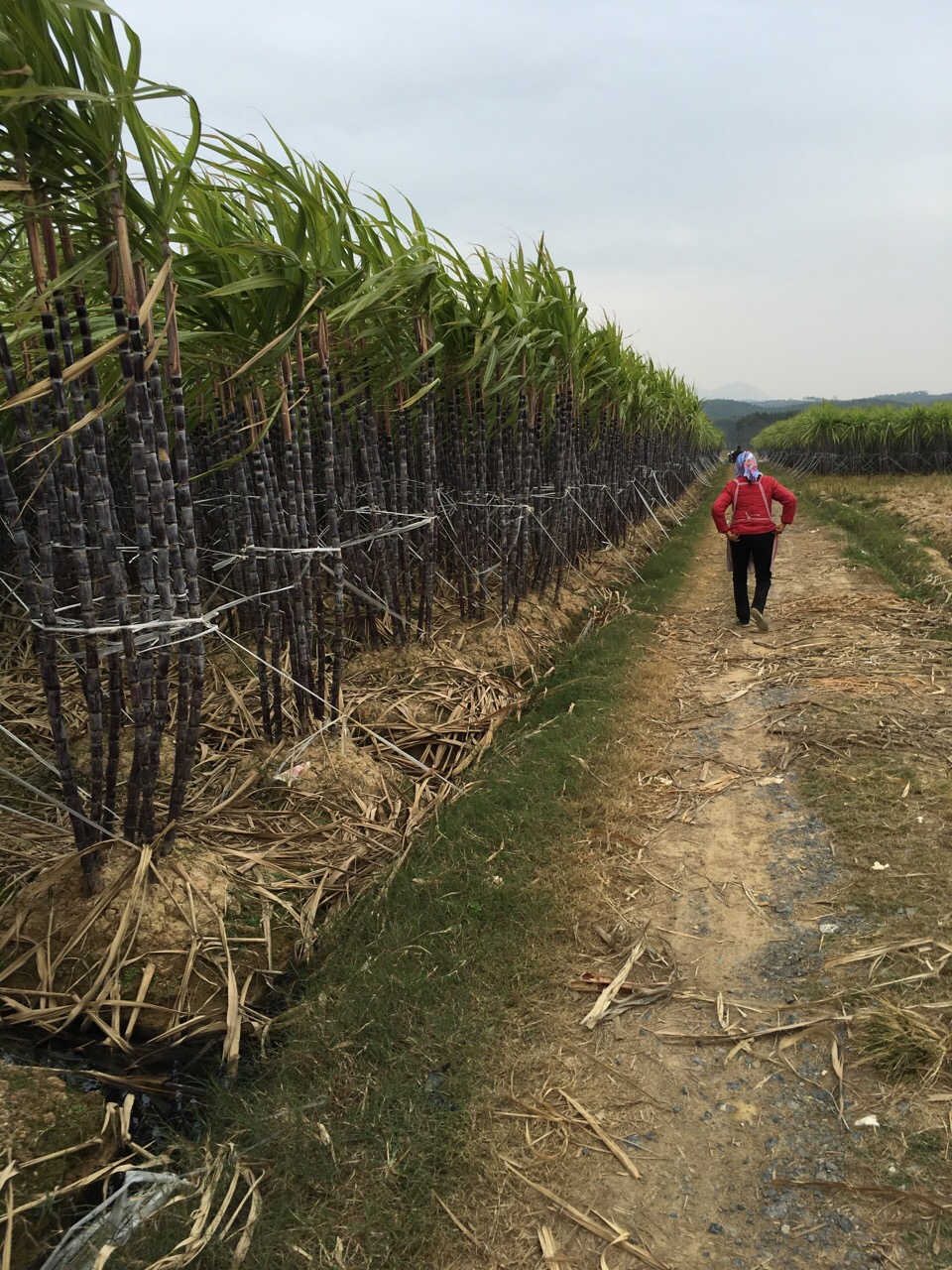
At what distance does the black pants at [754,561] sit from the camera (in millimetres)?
6617

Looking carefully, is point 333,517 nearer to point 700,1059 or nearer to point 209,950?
point 209,950

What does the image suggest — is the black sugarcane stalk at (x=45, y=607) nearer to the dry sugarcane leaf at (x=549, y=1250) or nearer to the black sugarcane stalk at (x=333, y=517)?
the black sugarcane stalk at (x=333, y=517)

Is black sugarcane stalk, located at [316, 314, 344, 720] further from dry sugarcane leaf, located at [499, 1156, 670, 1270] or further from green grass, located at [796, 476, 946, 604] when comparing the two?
green grass, located at [796, 476, 946, 604]

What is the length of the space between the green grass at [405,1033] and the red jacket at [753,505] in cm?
357

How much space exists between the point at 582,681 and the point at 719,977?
9.45ft

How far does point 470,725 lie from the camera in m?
4.57

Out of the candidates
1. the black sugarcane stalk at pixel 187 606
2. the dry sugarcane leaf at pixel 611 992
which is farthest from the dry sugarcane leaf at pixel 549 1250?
the black sugarcane stalk at pixel 187 606

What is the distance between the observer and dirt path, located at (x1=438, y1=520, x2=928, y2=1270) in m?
1.76

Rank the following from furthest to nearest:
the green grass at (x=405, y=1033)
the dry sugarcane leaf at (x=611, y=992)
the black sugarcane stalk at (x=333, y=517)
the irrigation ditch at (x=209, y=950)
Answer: the black sugarcane stalk at (x=333, y=517), the dry sugarcane leaf at (x=611, y=992), the irrigation ditch at (x=209, y=950), the green grass at (x=405, y=1033)

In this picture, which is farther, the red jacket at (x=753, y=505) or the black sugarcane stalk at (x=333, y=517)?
the red jacket at (x=753, y=505)

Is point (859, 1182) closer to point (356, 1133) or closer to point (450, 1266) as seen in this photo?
point (450, 1266)

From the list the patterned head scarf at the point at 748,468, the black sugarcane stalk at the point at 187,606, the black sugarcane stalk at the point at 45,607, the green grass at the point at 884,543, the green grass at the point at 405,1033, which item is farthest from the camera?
the green grass at the point at 884,543

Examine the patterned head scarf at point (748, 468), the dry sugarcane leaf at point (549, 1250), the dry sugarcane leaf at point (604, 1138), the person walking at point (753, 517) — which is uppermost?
the patterned head scarf at point (748, 468)

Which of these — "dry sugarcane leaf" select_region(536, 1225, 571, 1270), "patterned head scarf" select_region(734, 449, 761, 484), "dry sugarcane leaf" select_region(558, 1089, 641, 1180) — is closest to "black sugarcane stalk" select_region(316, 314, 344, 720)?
"dry sugarcane leaf" select_region(558, 1089, 641, 1180)
